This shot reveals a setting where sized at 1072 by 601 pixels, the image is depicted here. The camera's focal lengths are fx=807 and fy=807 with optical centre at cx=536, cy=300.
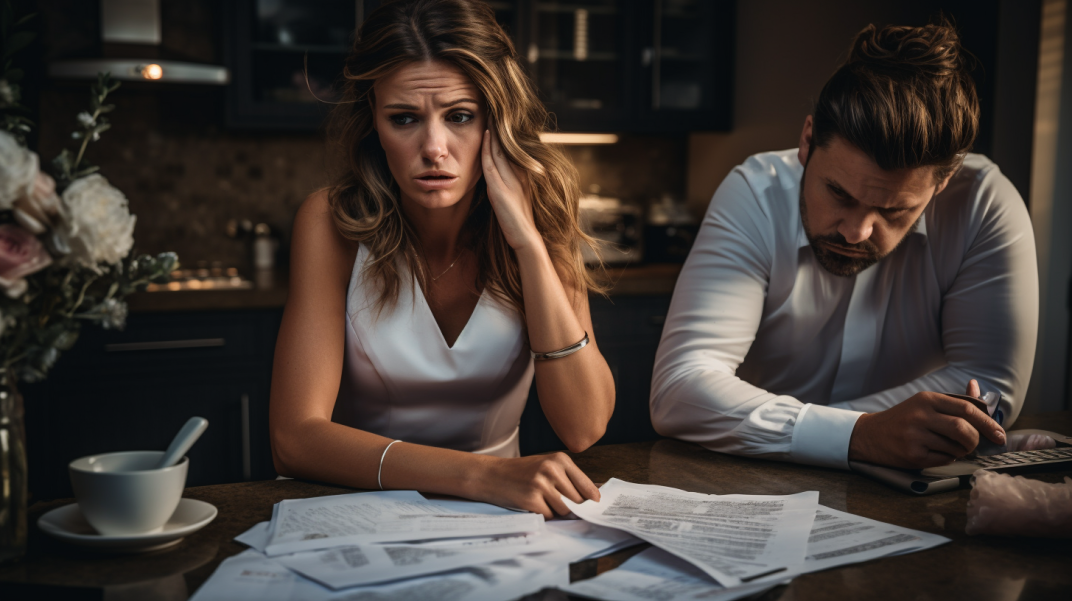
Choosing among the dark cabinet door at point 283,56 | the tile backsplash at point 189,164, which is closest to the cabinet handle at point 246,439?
the tile backsplash at point 189,164

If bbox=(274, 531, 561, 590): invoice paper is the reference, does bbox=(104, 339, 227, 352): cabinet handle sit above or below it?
→ below

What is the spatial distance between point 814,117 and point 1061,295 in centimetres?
120

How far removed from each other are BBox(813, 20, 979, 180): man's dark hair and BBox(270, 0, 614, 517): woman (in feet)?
1.63

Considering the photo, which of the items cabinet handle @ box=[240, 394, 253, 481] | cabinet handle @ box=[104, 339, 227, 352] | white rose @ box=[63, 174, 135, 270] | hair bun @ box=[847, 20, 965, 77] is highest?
hair bun @ box=[847, 20, 965, 77]

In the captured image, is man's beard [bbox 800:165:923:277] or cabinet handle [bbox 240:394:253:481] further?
cabinet handle [bbox 240:394:253:481]

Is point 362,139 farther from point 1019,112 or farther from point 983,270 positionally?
point 1019,112

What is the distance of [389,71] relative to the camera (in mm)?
1290

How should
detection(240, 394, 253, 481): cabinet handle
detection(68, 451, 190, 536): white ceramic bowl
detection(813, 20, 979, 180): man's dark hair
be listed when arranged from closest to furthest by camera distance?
detection(68, 451, 190, 536): white ceramic bowl < detection(813, 20, 979, 180): man's dark hair < detection(240, 394, 253, 481): cabinet handle

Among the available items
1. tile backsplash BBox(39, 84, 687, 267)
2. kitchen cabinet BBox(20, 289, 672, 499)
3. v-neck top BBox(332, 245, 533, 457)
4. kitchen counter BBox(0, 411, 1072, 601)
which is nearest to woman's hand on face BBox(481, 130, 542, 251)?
v-neck top BBox(332, 245, 533, 457)

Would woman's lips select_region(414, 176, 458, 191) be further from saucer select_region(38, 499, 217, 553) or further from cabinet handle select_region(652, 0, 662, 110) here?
cabinet handle select_region(652, 0, 662, 110)

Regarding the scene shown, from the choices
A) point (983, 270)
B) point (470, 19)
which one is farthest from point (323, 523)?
point (983, 270)

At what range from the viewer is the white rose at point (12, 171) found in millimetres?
622

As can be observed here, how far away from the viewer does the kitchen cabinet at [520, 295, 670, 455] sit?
2844 millimetres

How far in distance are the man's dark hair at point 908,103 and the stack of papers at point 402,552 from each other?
74cm
